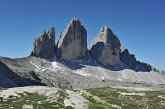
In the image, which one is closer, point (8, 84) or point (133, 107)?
point (133, 107)

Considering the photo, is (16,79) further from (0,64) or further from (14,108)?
A: (14,108)

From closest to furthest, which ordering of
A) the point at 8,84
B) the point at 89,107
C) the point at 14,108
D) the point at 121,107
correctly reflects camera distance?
the point at 14,108
the point at 89,107
the point at 121,107
the point at 8,84

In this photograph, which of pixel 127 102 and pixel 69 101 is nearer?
pixel 69 101

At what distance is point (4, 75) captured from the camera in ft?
610

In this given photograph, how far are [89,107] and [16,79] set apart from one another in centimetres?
14562

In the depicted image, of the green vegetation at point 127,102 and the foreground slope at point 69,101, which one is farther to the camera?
the green vegetation at point 127,102

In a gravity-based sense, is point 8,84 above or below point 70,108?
above

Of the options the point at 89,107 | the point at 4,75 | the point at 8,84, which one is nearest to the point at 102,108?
the point at 89,107

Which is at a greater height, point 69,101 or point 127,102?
point 127,102

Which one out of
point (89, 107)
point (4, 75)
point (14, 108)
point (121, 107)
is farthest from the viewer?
point (4, 75)

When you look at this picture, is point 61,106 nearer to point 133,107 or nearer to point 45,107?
point 45,107

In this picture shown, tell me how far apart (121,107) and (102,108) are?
609cm

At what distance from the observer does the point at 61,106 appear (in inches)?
2000

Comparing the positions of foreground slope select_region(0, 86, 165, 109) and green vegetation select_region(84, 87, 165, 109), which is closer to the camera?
foreground slope select_region(0, 86, 165, 109)
